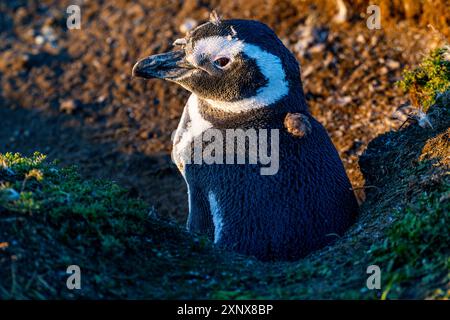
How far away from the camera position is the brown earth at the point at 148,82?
7.13 m

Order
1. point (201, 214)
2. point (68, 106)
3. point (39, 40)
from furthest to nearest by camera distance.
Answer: point (39, 40), point (68, 106), point (201, 214)

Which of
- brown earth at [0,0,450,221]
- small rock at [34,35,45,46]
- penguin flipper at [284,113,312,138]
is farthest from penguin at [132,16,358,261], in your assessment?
small rock at [34,35,45,46]

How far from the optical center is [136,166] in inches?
291

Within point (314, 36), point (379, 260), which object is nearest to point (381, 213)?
point (379, 260)

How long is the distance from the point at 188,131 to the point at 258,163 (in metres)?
0.74

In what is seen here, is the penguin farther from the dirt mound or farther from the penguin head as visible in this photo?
the dirt mound

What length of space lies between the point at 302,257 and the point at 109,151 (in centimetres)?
371

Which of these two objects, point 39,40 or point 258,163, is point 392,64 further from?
point 39,40

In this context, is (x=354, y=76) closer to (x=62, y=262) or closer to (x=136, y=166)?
(x=136, y=166)

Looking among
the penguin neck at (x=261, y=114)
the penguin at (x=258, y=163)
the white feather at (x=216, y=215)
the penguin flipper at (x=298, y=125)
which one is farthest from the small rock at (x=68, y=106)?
the penguin flipper at (x=298, y=125)

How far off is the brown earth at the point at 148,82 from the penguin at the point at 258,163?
1323mm

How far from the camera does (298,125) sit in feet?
15.3

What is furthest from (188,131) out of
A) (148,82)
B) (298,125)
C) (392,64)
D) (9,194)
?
(148,82)

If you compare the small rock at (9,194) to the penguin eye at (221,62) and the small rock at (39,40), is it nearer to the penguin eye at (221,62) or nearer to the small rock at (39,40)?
the penguin eye at (221,62)
